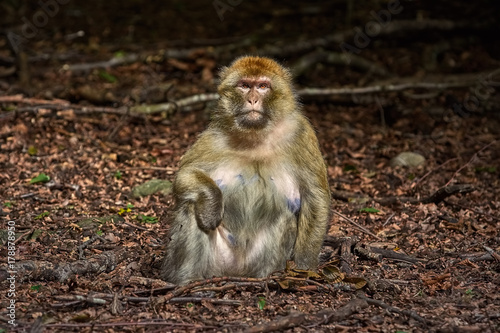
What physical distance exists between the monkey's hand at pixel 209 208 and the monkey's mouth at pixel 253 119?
573 mm

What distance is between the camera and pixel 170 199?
285 inches

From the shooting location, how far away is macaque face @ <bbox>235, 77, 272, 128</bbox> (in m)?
5.09

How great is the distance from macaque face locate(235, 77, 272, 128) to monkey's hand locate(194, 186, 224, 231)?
1.95ft

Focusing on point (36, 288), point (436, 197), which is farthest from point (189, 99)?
point (36, 288)

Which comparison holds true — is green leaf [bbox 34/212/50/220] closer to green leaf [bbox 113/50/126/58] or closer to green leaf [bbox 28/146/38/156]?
green leaf [bbox 28/146/38/156]

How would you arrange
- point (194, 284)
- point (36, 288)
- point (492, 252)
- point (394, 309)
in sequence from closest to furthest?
1. point (394, 309)
2. point (194, 284)
3. point (36, 288)
4. point (492, 252)

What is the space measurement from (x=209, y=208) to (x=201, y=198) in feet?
0.33

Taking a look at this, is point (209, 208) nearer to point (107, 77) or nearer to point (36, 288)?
point (36, 288)

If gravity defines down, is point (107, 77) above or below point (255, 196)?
above

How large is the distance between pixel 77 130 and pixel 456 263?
5.31 m

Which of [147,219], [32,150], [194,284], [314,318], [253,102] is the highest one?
[253,102]

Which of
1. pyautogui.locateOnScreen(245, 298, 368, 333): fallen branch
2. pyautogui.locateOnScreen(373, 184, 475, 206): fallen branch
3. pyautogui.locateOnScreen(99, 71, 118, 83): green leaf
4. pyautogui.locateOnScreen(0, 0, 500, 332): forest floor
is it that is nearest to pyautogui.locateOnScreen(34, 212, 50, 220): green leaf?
pyautogui.locateOnScreen(0, 0, 500, 332): forest floor

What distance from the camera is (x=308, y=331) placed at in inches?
172

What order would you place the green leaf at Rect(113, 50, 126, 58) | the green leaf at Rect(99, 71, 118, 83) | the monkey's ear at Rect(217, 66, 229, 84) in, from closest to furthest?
1. the monkey's ear at Rect(217, 66, 229, 84)
2. the green leaf at Rect(99, 71, 118, 83)
3. the green leaf at Rect(113, 50, 126, 58)
